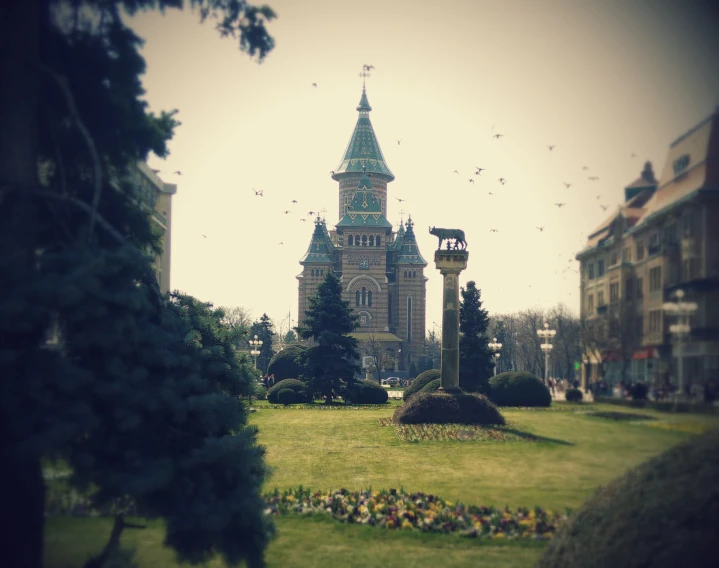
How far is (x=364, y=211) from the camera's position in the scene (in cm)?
9788

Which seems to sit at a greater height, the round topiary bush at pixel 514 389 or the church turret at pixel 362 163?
the church turret at pixel 362 163

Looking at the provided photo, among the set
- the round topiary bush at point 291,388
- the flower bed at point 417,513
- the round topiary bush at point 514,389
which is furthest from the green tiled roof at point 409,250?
the flower bed at point 417,513

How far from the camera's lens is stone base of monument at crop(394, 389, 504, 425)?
88.0 ft

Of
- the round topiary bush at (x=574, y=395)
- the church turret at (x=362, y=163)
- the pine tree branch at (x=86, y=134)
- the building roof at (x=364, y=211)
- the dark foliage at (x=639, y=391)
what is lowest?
the round topiary bush at (x=574, y=395)

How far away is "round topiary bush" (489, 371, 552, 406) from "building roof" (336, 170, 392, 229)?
60.8 m

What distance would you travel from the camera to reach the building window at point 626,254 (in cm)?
650

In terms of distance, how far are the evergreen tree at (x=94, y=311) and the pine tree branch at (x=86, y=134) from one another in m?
0.02

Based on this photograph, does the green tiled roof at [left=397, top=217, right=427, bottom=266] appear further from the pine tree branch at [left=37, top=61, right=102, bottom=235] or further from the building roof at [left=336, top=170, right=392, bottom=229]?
the pine tree branch at [left=37, top=61, right=102, bottom=235]

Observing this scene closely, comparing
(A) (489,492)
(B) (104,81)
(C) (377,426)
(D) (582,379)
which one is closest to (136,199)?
(B) (104,81)

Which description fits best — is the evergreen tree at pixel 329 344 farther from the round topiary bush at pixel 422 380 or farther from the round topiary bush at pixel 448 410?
the round topiary bush at pixel 448 410

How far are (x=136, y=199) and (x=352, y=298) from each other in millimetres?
87377

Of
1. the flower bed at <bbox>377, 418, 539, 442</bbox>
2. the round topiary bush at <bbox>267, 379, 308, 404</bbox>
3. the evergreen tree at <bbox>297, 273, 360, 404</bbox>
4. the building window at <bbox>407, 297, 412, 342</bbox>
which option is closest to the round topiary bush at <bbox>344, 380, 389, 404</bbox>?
the evergreen tree at <bbox>297, 273, 360, 404</bbox>

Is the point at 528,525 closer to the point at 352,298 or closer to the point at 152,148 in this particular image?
the point at 152,148

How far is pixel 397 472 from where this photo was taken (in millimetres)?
15289
